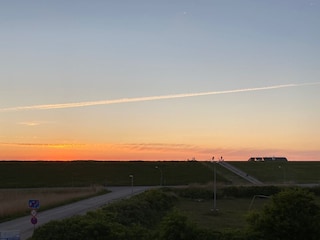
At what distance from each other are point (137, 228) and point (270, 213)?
5300mm

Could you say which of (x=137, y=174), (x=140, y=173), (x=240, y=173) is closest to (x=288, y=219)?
(x=240, y=173)

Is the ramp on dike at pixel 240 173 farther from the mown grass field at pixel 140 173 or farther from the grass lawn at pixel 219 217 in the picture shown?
the grass lawn at pixel 219 217

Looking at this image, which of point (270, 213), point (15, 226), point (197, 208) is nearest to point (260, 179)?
point (197, 208)

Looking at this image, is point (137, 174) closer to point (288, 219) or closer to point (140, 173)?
point (140, 173)

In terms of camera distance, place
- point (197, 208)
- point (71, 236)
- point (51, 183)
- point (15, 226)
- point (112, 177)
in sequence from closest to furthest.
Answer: point (71, 236), point (15, 226), point (197, 208), point (51, 183), point (112, 177)

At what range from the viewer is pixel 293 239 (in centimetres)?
1858

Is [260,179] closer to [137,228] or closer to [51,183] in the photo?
[51,183]

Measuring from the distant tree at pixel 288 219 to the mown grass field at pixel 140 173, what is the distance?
8723 centimetres

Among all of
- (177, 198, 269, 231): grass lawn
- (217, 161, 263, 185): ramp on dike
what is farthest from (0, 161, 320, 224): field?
(177, 198, 269, 231): grass lawn

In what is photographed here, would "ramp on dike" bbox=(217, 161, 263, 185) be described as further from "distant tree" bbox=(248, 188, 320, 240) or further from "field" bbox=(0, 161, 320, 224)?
"distant tree" bbox=(248, 188, 320, 240)

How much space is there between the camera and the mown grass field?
11369 centimetres

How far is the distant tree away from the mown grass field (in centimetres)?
8723

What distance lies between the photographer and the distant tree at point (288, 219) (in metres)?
18.5

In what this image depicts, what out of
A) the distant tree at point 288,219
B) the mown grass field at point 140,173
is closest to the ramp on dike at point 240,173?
the mown grass field at point 140,173
